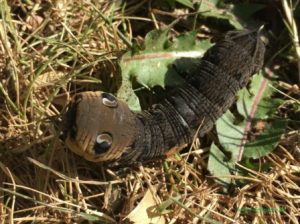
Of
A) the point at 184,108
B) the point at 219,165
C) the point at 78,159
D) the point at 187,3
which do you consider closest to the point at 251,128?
the point at 219,165

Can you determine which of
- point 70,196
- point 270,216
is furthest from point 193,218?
point 70,196

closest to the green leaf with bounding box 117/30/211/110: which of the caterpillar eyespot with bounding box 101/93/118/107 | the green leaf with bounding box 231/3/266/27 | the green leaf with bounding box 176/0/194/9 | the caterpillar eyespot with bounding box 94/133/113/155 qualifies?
the green leaf with bounding box 176/0/194/9

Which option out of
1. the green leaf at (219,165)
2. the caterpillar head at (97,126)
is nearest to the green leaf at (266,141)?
the green leaf at (219,165)

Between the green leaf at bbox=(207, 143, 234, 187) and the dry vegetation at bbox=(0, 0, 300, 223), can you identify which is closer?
the dry vegetation at bbox=(0, 0, 300, 223)

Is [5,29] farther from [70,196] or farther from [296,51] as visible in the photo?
[296,51]

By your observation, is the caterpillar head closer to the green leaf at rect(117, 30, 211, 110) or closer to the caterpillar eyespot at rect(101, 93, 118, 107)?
the caterpillar eyespot at rect(101, 93, 118, 107)
